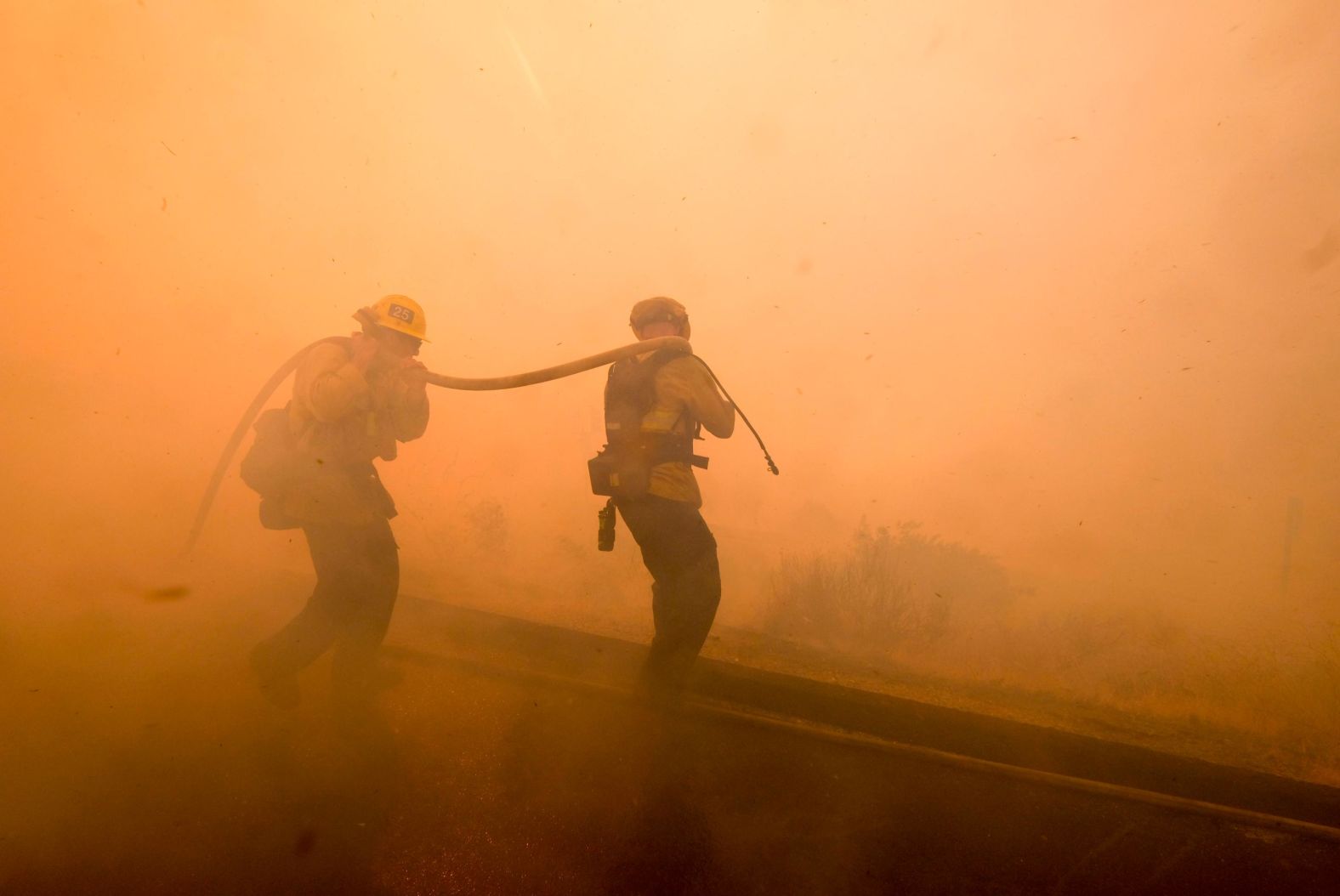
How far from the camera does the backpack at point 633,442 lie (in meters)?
2.84

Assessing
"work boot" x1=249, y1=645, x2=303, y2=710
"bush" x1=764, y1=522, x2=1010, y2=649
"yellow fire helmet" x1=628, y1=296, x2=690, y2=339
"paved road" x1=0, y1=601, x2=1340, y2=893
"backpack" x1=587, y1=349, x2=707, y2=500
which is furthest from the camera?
"bush" x1=764, y1=522, x2=1010, y2=649

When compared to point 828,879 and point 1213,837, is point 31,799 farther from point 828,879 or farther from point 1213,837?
point 1213,837

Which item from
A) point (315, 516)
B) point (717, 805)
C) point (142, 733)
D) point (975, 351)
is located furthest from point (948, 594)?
point (975, 351)

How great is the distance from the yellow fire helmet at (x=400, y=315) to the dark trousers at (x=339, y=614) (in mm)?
954

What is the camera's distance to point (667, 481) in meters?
2.84

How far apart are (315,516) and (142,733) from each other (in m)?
1.10

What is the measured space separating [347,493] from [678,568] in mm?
1573

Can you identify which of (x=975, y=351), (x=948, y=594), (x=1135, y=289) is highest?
(x=1135, y=289)

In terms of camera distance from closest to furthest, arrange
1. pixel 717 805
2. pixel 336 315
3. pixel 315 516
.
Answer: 1. pixel 717 805
2. pixel 315 516
3. pixel 336 315

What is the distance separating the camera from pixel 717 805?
2393mm

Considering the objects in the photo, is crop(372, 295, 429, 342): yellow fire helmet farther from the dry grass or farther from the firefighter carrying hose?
the dry grass

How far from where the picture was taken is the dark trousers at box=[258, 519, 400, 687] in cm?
268

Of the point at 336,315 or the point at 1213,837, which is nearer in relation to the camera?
the point at 1213,837

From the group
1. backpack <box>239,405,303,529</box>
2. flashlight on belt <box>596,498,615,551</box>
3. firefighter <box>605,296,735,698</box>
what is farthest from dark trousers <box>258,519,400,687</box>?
firefighter <box>605,296,735,698</box>
